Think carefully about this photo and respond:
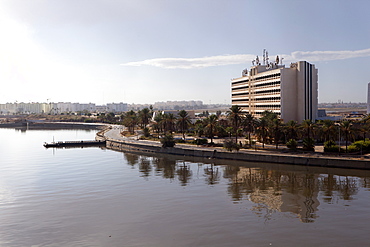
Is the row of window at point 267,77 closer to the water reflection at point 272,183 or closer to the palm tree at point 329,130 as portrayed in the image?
the palm tree at point 329,130

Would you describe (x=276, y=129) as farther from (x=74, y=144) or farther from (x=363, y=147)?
(x=74, y=144)

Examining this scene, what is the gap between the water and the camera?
28.1 metres

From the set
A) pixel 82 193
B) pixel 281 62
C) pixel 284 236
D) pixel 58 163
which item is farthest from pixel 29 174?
pixel 281 62

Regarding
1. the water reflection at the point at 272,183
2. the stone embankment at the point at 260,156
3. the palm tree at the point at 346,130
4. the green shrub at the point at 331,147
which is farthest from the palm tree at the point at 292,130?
the water reflection at the point at 272,183

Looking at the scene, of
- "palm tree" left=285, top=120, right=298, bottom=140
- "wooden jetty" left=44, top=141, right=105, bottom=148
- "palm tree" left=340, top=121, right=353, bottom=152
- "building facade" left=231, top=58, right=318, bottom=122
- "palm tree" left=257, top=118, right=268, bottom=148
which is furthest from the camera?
"wooden jetty" left=44, top=141, right=105, bottom=148

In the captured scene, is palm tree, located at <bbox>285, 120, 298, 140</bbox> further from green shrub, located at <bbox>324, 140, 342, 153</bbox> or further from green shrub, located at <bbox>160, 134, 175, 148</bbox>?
green shrub, located at <bbox>160, 134, 175, 148</bbox>

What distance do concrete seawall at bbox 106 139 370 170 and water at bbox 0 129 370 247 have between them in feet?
4.72

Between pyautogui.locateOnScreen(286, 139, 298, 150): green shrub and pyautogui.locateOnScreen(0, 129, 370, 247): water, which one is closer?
pyautogui.locateOnScreen(0, 129, 370, 247): water

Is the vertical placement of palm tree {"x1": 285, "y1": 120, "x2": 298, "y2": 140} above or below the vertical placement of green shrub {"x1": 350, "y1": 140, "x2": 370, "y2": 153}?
above

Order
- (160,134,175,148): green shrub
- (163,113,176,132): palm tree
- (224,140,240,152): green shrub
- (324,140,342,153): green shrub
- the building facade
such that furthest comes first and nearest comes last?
(163,113,176,132): palm tree → the building facade → (160,134,175,148): green shrub → (224,140,240,152): green shrub → (324,140,342,153): green shrub

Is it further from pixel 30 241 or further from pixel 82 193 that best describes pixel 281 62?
pixel 30 241

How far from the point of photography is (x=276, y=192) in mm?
42500

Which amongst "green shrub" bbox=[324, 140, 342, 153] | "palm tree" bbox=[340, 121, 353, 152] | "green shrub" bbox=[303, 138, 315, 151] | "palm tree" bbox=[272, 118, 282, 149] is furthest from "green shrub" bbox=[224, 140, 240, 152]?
"palm tree" bbox=[340, 121, 353, 152]

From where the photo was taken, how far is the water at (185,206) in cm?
2811
